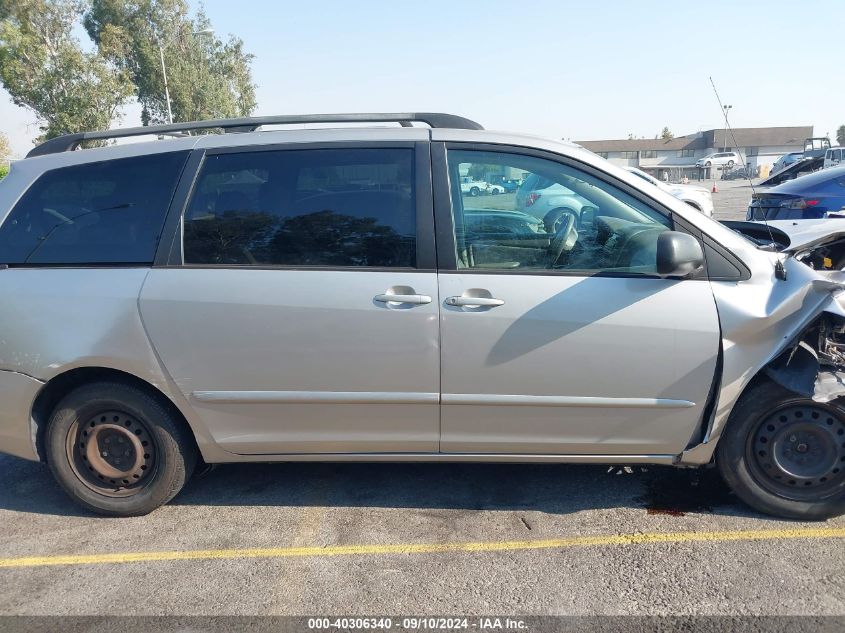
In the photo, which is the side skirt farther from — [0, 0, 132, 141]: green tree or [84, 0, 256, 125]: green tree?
[84, 0, 256, 125]: green tree

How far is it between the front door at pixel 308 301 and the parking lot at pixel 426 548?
1.49 ft

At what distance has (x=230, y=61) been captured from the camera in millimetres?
47000

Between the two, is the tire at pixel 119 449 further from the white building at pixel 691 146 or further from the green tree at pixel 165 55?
the white building at pixel 691 146

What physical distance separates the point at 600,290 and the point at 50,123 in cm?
3380

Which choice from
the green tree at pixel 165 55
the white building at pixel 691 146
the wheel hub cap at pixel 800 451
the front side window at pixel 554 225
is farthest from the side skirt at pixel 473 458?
the white building at pixel 691 146

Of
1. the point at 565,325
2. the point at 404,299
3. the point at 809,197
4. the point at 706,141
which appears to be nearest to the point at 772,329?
the point at 565,325

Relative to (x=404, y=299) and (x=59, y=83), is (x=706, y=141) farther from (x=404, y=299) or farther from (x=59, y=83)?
(x=404, y=299)

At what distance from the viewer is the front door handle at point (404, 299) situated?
119 inches

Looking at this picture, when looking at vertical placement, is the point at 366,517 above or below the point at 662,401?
below

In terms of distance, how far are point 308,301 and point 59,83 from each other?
104 feet

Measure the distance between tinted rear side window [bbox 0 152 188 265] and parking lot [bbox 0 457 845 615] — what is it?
141cm

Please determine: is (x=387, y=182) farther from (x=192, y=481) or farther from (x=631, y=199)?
(x=192, y=481)

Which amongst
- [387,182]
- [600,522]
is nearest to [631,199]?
[387,182]

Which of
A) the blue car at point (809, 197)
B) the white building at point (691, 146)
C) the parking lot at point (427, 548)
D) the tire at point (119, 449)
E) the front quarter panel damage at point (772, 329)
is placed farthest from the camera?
the white building at point (691, 146)
